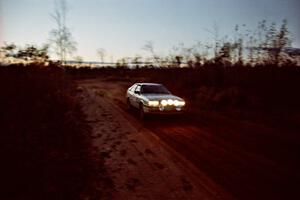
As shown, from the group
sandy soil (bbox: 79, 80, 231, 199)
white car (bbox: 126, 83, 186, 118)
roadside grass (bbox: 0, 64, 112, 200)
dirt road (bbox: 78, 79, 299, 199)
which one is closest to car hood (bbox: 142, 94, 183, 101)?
white car (bbox: 126, 83, 186, 118)

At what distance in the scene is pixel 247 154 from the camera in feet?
27.6

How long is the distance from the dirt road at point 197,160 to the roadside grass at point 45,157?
0.47 m

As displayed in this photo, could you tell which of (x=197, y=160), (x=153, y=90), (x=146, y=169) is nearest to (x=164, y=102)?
(x=153, y=90)

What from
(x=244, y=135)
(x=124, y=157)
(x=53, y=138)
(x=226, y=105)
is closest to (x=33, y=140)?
(x=53, y=138)

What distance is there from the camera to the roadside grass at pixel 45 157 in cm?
561

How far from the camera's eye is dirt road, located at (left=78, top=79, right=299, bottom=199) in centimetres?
596

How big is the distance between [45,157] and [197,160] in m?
3.29

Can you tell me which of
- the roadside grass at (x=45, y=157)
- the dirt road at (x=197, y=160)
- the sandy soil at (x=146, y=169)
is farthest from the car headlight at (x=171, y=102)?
the roadside grass at (x=45, y=157)

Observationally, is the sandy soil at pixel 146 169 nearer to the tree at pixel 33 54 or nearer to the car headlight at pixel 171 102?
the car headlight at pixel 171 102

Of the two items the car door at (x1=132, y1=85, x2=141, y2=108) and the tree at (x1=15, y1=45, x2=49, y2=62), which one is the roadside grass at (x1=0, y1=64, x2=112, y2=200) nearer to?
the car door at (x1=132, y1=85, x2=141, y2=108)

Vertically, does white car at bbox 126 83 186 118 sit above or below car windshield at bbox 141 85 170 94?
below

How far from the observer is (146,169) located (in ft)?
23.8

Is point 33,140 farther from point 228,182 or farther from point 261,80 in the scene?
point 261,80

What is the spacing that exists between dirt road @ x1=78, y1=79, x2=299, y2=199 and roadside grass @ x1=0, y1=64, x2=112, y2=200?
474 mm
